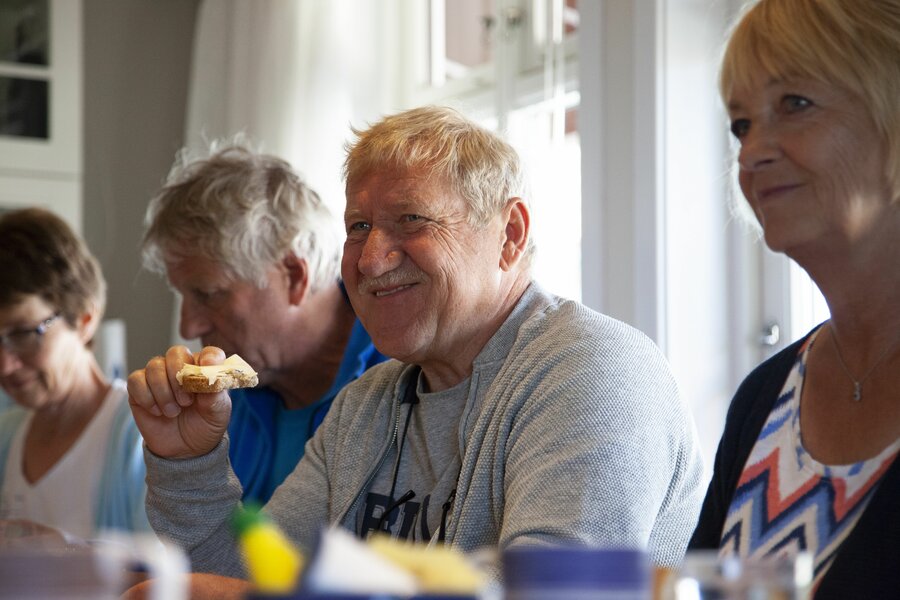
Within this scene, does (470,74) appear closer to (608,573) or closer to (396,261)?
(396,261)

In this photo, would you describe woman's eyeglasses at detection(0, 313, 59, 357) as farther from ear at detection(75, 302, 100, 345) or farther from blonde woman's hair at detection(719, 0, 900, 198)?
blonde woman's hair at detection(719, 0, 900, 198)

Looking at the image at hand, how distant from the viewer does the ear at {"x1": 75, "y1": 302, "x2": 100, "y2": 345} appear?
2.41 m

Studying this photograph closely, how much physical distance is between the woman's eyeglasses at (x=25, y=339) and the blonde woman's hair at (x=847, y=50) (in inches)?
71.2

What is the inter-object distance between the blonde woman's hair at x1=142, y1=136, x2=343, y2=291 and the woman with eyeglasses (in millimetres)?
430

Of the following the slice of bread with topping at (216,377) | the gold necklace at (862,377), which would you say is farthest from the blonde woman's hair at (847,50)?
the slice of bread with topping at (216,377)

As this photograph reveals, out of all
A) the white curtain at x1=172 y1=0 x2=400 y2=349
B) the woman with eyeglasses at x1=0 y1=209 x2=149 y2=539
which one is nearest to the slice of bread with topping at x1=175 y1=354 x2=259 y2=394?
the woman with eyeglasses at x1=0 y1=209 x2=149 y2=539

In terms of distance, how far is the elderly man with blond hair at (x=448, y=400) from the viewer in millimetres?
1194

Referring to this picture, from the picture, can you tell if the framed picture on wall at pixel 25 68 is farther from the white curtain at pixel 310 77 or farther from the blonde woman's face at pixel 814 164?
the blonde woman's face at pixel 814 164

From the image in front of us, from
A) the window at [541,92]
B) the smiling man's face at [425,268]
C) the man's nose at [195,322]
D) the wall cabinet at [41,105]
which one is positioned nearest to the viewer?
the smiling man's face at [425,268]

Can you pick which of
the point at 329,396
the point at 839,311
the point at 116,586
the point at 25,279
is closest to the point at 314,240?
the point at 329,396

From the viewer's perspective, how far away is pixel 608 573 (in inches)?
18.2

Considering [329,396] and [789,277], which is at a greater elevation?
[789,277]

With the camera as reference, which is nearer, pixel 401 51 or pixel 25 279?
pixel 25 279

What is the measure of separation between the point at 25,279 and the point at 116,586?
6.79 ft
